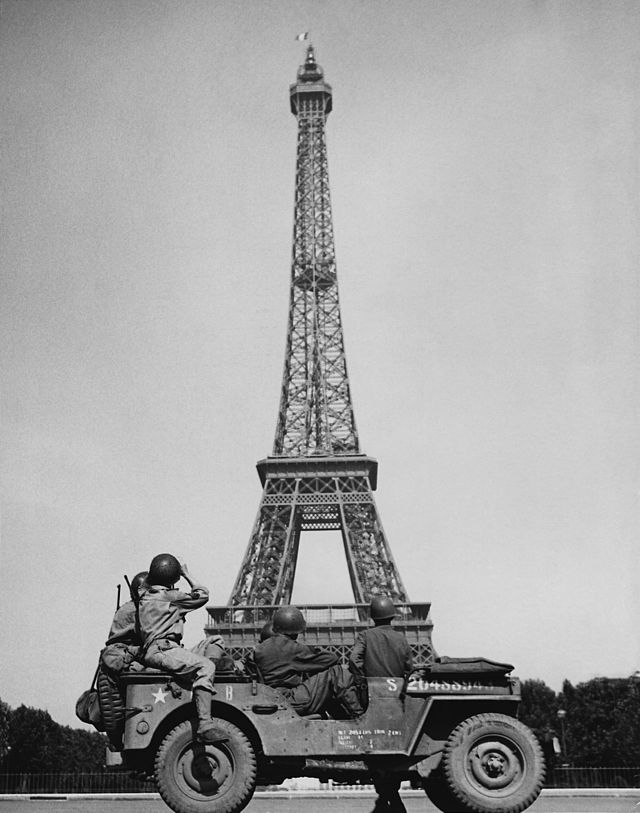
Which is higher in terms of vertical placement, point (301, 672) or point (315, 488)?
point (315, 488)

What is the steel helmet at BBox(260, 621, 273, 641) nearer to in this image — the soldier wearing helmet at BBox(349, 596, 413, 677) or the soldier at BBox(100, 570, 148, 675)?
the soldier wearing helmet at BBox(349, 596, 413, 677)

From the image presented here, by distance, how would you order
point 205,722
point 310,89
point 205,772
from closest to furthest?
1. point 205,722
2. point 205,772
3. point 310,89

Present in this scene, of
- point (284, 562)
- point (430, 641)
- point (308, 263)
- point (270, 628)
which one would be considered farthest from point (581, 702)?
point (270, 628)

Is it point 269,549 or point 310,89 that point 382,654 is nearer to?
point 269,549

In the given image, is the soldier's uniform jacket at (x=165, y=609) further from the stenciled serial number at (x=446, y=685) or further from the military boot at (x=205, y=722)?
the stenciled serial number at (x=446, y=685)

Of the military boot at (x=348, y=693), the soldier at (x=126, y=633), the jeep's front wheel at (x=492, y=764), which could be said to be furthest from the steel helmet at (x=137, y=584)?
the jeep's front wheel at (x=492, y=764)

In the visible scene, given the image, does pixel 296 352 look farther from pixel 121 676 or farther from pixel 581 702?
pixel 121 676

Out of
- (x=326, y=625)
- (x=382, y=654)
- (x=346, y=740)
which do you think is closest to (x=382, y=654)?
(x=382, y=654)
